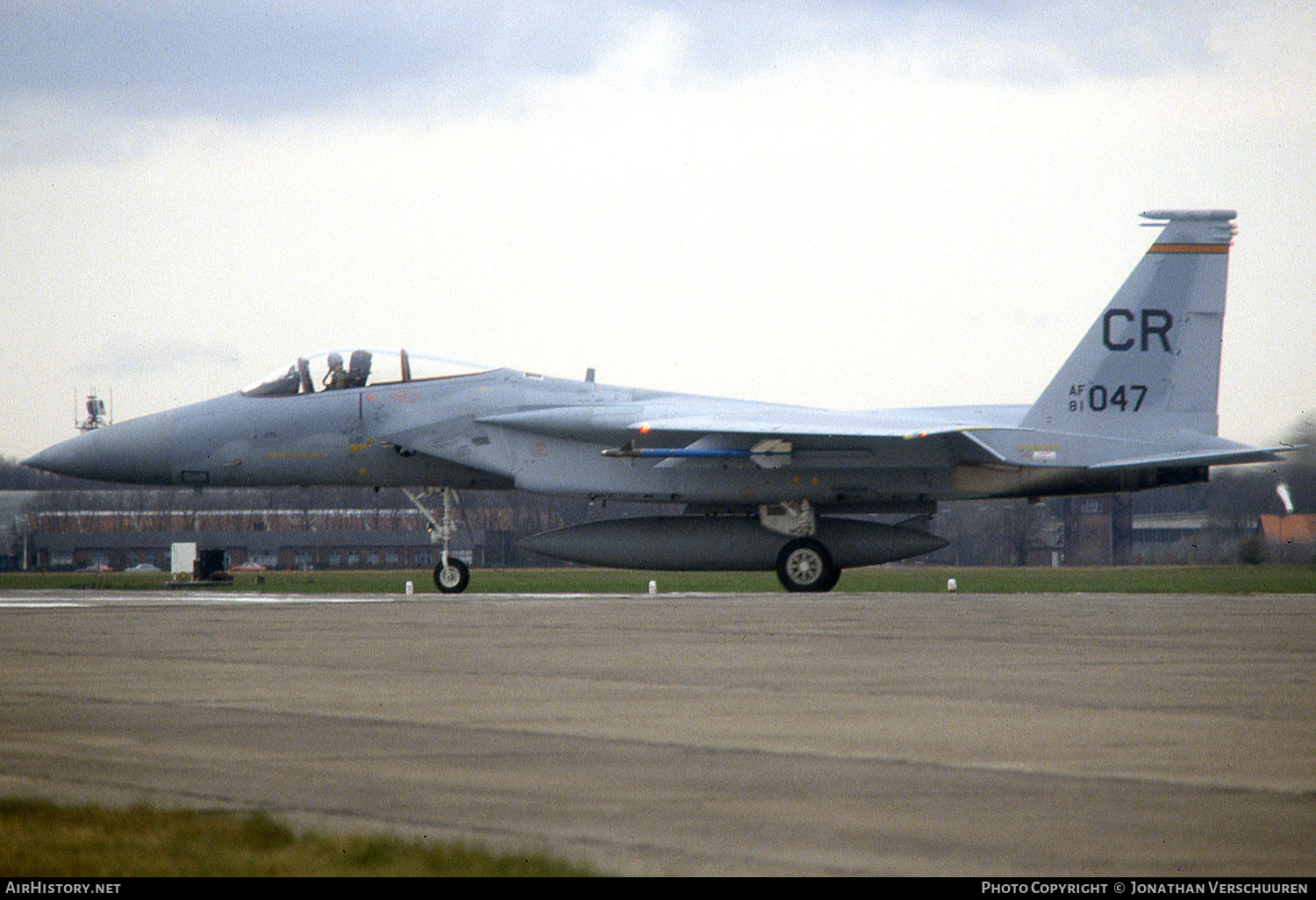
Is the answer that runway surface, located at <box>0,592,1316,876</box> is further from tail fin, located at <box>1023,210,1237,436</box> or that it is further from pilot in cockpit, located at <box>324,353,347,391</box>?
pilot in cockpit, located at <box>324,353,347,391</box>

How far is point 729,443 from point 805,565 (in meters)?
2.19

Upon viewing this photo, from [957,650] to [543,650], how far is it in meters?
3.08

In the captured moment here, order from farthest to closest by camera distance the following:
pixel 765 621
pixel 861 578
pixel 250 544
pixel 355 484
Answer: pixel 250 544 < pixel 861 578 < pixel 355 484 < pixel 765 621

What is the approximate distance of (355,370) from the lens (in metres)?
22.8

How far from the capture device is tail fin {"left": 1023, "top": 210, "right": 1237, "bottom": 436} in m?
21.7

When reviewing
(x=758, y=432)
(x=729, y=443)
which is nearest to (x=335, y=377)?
(x=729, y=443)

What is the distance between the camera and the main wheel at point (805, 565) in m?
22.0

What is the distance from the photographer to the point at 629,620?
15180 millimetres

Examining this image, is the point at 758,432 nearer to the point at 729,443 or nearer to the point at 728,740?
the point at 729,443

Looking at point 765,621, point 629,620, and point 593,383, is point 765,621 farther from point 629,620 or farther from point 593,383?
point 593,383

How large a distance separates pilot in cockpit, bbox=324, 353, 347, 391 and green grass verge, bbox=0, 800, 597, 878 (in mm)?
18073

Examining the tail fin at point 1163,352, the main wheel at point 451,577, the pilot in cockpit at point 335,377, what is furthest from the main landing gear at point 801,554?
the pilot in cockpit at point 335,377

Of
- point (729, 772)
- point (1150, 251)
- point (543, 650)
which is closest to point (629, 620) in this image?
point (543, 650)

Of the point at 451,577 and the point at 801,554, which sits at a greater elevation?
the point at 801,554
